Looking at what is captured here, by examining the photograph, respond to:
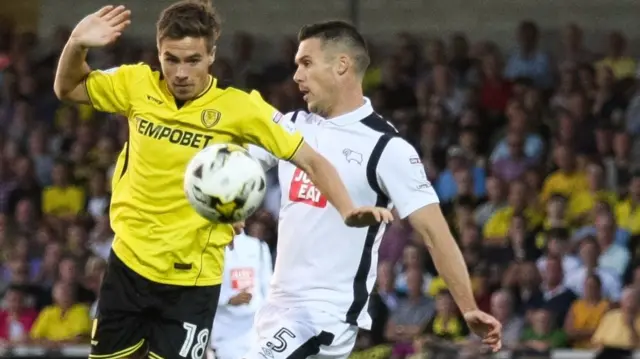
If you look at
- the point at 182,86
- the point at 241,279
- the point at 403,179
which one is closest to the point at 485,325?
the point at 403,179

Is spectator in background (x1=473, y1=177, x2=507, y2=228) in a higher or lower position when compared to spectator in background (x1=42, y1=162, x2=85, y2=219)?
higher

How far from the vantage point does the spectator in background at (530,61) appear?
49.8 ft

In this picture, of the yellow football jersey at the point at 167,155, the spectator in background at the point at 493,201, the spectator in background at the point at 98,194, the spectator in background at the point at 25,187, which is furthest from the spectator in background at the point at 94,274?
the yellow football jersey at the point at 167,155

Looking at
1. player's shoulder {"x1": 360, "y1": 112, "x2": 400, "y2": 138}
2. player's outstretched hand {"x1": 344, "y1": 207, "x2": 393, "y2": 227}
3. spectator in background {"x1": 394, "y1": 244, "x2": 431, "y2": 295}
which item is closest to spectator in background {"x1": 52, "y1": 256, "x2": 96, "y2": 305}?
spectator in background {"x1": 394, "y1": 244, "x2": 431, "y2": 295}

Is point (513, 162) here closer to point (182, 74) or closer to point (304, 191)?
point (304, 191)

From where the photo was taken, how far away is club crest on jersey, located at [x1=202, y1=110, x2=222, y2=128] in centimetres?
615

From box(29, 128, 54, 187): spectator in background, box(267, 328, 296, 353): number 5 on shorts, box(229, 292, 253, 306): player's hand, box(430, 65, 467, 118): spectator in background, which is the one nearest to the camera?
box(267, 328, 296, 353): number 5 on shorts

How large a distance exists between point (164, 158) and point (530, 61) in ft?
31.8

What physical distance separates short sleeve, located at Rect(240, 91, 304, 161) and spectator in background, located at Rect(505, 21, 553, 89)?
9.28 metres

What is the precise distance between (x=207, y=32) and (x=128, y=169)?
70 centimetres

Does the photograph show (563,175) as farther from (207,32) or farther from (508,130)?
(207,32)

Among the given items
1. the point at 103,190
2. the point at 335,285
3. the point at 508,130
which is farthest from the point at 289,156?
the point at 103,190

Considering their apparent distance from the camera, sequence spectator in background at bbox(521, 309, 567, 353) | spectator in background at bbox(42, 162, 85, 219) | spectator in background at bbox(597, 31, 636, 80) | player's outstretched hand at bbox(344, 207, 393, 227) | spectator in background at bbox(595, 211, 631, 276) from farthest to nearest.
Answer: spectator in background at bbox(42, 162, 85, 219)
spectator in background at bbox(597, 31, 636, 80)
spectator in background at bbox(595, 211, 631, 276)
spectator in background at bbox(521, 309, 567, 353)
player's outstretched hand at bbox(344, 207, 393, 227)

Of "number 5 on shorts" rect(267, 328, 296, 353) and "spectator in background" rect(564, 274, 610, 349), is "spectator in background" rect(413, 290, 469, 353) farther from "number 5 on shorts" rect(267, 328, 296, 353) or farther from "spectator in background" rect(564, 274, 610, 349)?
"number 5 on shorts" rect(267, 328, 296, 353)
